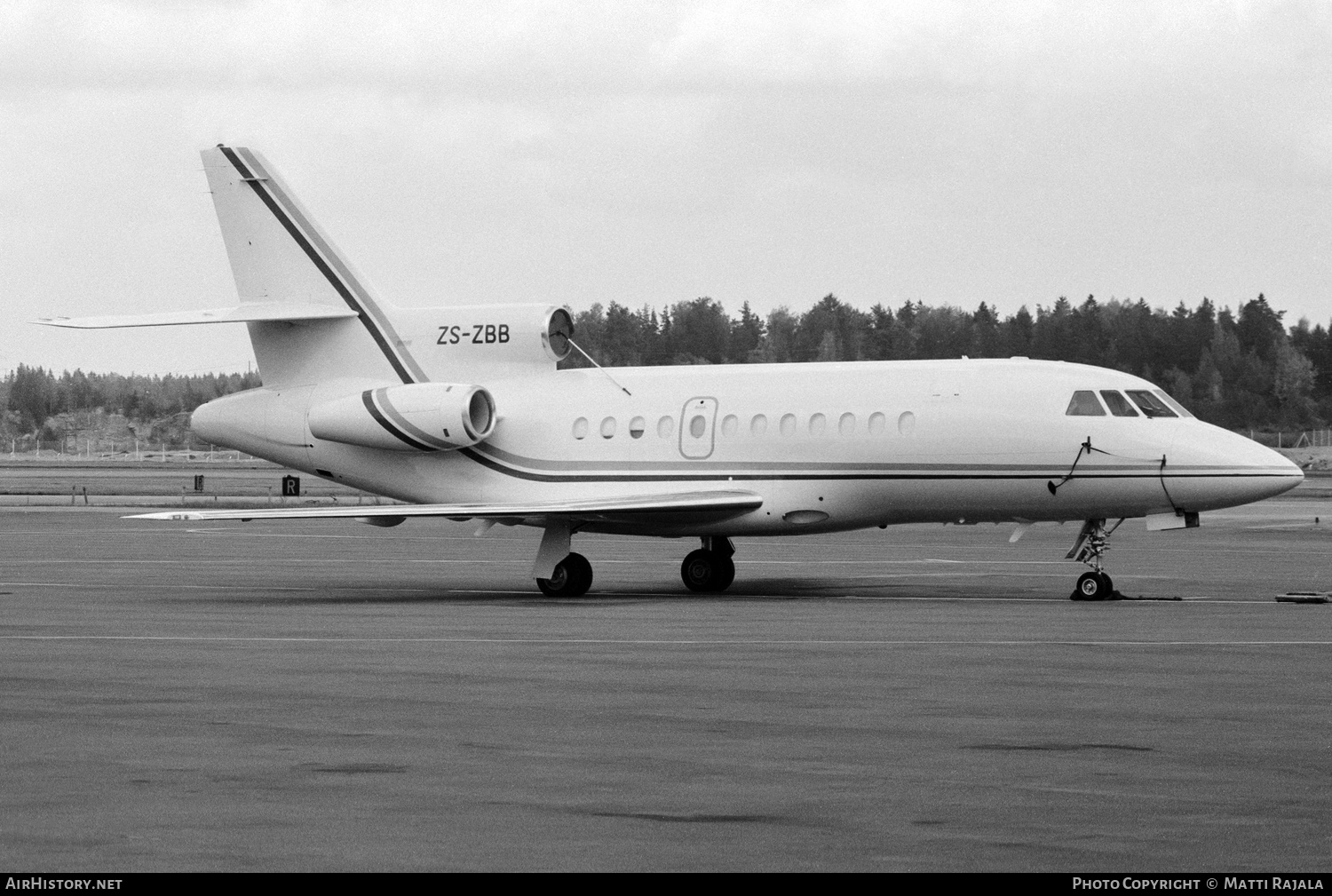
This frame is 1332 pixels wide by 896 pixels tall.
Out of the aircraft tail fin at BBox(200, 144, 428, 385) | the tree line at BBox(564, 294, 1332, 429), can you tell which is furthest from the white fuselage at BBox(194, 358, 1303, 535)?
the tree line at BBox(564, 294, 1332, 429)

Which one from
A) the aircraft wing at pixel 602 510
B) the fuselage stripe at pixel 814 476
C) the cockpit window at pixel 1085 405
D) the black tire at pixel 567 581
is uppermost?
the cockpit window at pixel 1085 405

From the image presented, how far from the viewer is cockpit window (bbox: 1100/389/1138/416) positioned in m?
26.1

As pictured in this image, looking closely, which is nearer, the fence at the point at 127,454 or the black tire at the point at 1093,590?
the black tire at the point at 1093,590

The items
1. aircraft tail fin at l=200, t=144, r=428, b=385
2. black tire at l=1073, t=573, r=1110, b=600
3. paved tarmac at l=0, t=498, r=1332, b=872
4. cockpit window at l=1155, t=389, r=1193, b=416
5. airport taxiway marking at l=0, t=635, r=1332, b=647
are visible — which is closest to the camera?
paved tarmac at l=0, t=498, r=1332, b=872

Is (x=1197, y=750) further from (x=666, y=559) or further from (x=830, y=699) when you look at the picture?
(x=666, y=559)

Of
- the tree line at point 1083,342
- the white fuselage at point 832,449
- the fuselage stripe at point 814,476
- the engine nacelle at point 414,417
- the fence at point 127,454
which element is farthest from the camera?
the fence at point 127,454

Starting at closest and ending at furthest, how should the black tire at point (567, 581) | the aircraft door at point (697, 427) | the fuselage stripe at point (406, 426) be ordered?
the black tire at point (567, 581) → the aircraft door at point (697, 427) → the fuselage stripe at point (406, 426)

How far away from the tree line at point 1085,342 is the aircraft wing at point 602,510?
1177 inches

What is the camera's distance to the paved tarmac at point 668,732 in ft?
29.9

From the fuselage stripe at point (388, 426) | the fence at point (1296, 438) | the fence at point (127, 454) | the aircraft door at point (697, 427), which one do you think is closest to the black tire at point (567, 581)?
the aircraft door at point (697, 427)

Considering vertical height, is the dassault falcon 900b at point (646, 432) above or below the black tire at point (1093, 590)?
above

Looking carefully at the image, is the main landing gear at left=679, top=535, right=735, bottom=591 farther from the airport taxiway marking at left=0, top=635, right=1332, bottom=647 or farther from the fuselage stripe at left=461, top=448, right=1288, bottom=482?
the airport taxiway marking at left=0, top=635, right=1332, bottom=647

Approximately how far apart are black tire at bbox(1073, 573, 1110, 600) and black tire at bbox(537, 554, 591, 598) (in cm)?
726

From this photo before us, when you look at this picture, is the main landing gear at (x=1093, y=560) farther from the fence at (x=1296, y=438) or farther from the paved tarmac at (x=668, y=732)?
the fence at (x=1296, y=438)
